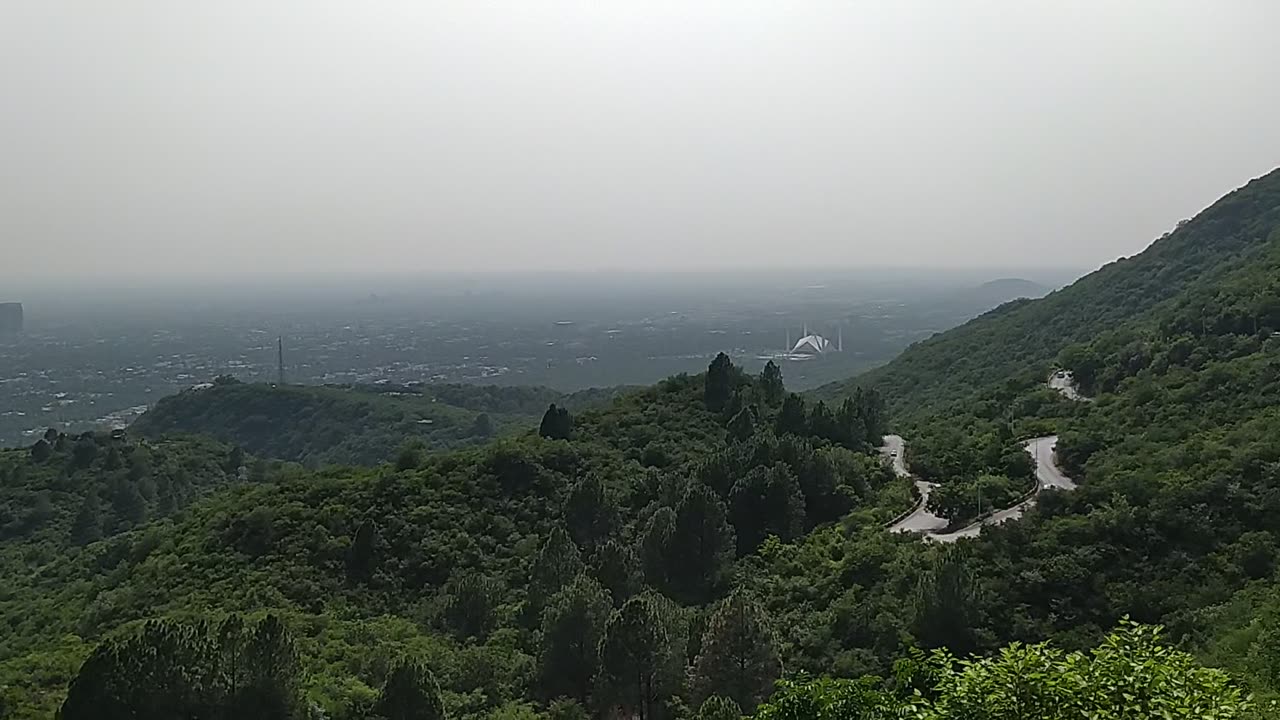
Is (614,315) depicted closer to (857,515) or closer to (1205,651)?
(857,515)

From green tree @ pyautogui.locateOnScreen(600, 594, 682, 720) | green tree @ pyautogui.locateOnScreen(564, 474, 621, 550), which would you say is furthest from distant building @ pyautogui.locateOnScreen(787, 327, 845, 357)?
green tree @ pyautogui.locateOnScreen(600, 594, 682, 720)

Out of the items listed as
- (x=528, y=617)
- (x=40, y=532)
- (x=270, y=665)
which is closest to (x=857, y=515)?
(x=528, y=617)

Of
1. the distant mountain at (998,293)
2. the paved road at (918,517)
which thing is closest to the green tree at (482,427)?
the paved road at (918,517)

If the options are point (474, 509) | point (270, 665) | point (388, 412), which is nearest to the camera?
point (270, 665)

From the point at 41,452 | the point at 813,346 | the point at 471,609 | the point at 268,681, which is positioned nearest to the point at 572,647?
the point at 471,609

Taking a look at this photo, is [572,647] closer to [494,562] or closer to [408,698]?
[408,698]

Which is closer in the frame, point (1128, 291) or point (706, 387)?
point (706, 387)

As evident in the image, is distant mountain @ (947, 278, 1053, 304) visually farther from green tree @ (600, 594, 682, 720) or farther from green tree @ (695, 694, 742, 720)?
green tree @ (695, 694, 742, 720)
